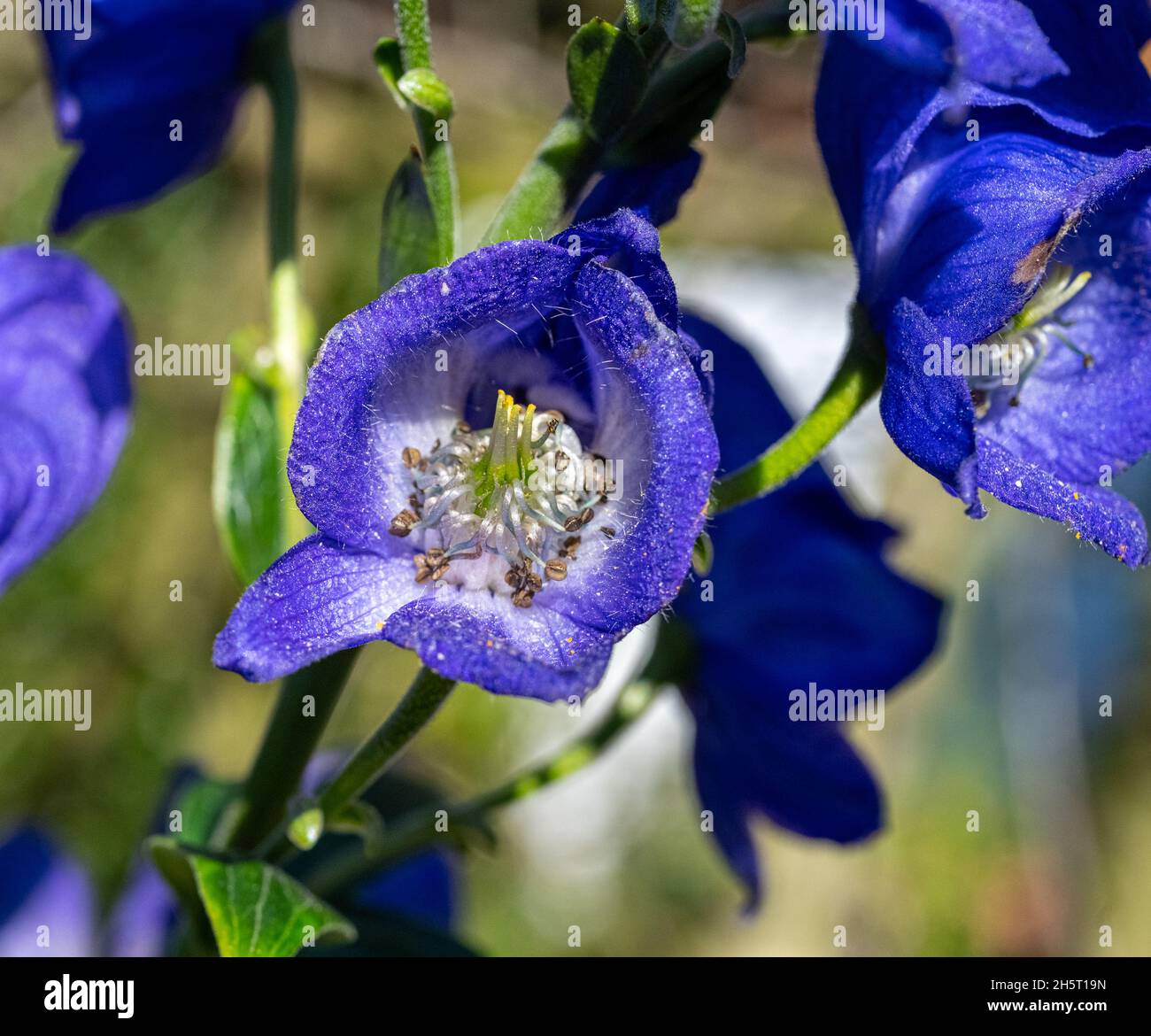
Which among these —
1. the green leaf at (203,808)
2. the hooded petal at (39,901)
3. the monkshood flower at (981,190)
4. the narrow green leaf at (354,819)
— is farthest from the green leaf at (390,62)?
the hooded petal at (39,901)

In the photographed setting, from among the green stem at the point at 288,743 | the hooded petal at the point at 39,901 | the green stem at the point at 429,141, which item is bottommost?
the hooded petal at the point at 39,901

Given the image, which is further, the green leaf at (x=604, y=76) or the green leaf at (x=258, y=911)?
the green leaf at (x=258, y=911)

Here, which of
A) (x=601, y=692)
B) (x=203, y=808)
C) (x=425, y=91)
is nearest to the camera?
(x=425, y=91)

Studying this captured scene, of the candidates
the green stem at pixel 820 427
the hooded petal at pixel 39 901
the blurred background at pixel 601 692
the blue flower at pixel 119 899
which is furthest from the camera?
the blurred background at pixel 601 692

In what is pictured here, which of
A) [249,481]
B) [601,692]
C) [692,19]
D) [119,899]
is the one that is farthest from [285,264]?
[601,692]

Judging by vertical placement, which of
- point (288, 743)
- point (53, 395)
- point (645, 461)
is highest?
point (53, 395)

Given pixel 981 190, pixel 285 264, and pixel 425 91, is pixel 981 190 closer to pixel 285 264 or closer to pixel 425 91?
pixel 425 91

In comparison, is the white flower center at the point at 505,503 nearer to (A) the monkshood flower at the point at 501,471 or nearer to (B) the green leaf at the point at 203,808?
(A) the monkshood flower at the point at 501,471
